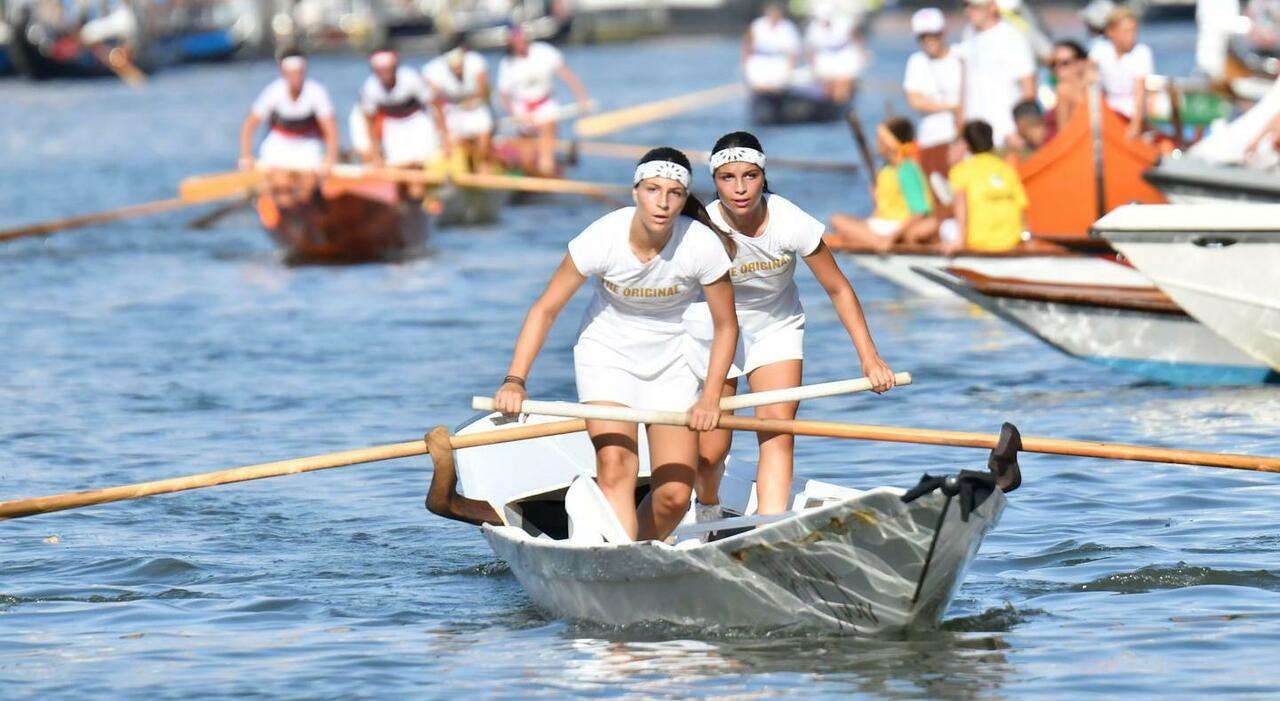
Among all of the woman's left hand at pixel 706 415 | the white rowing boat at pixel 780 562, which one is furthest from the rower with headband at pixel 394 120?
the woman's left hand at pixel 706 415

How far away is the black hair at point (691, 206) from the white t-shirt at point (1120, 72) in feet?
33.4

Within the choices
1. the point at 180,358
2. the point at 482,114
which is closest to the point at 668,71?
the point at 482,114

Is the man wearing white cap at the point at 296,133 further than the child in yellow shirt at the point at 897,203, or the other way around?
the man wearing white cap at the point at 296,133

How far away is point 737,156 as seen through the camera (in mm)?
8477

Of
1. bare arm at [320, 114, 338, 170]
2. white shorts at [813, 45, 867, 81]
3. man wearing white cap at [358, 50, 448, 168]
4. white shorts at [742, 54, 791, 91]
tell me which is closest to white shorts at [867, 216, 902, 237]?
bare arm at [320, 114, 338, 170]

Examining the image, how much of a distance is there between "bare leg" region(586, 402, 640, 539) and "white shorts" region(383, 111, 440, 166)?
552 inches

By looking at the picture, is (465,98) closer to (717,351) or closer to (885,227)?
(885,227)

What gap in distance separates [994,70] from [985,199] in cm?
245

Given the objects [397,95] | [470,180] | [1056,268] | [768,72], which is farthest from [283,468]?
[768,72]

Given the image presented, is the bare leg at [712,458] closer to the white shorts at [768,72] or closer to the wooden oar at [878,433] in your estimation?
the wooden oar at [878,433]

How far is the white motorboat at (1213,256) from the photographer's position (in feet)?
40.7

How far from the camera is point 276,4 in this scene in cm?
7925

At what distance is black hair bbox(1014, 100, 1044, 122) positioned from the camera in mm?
17328

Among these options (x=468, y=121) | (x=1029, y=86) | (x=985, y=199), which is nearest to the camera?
(x=985, y=199)
